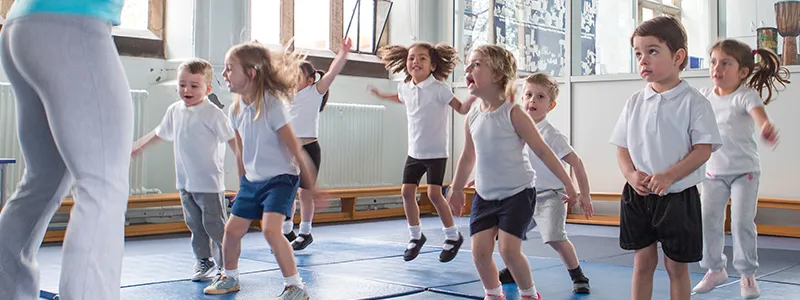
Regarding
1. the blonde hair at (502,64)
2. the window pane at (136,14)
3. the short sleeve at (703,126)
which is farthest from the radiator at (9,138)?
the short sleeve at (703,126)

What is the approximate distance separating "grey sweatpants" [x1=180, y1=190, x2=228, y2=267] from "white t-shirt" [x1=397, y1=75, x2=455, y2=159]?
1.55 m

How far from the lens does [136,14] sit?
6.68m

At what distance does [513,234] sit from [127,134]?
1.58 m

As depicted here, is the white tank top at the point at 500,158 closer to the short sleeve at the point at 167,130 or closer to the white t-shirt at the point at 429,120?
the short sleeve at the point at 167,130

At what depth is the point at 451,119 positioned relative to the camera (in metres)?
8.67

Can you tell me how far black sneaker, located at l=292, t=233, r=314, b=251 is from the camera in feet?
16.7

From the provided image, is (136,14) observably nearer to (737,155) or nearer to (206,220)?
(206,220)

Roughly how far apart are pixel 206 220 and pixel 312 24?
4.64 meters

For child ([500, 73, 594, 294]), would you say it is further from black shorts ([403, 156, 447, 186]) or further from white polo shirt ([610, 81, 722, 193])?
black shorts ([403, 156, 447, 186])

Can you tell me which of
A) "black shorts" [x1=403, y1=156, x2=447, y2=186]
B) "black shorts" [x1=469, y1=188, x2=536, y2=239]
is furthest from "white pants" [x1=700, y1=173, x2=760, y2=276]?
"black shorts" [x1=403, y1=156, x2=447, y2=186]

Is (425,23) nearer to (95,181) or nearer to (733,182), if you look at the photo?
(733,182)

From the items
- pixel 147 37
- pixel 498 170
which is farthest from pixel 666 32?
pixel 147 37

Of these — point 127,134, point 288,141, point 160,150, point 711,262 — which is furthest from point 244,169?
point 160,150

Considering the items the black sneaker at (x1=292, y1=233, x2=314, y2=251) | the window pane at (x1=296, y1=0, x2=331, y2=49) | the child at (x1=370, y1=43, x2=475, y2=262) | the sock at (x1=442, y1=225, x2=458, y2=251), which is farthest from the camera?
the window pane at (x1=296, y1=0, x2=331, y2=49)
